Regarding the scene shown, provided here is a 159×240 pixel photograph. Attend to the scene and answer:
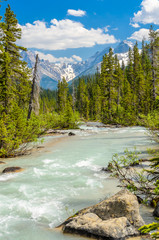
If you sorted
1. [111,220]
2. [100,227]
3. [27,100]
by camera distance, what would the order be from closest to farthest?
[100,227] → [111,220] → [27,100]

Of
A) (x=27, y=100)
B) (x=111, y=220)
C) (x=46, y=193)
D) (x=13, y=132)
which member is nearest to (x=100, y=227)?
(x=111, y=220)

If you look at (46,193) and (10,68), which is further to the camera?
(10,68)

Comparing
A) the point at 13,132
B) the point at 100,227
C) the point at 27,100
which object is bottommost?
the point at 100,227

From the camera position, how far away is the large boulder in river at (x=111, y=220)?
15.8 ft

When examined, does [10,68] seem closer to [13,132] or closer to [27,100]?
[13,132]

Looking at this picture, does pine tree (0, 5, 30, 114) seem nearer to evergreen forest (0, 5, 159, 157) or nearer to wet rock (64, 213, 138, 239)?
evergreen forest (0, 5, 159, 157)

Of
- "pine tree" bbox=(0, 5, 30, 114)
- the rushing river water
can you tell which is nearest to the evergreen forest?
"pine tree" bbox=(0, 5, 30, 114)

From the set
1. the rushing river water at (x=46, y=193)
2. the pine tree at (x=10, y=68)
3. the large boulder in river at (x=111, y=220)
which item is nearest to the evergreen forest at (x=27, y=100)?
the pine tree at (x=10, y=68)

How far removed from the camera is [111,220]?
5156mm

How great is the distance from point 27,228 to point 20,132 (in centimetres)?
1031

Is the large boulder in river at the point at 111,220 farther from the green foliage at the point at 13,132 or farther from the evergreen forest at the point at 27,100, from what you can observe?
the green foliage at the point at 13,132

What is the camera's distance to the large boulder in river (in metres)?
4.82

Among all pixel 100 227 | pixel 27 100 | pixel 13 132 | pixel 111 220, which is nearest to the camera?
pixel 100 227

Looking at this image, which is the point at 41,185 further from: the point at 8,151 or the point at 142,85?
the point at 142,85
